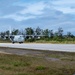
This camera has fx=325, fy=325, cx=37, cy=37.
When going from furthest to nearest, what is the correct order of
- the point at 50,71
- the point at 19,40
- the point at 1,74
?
1. the point at 19,40
2. the point at 50,71
3. the point at 1,74

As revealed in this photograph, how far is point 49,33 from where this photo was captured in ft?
332

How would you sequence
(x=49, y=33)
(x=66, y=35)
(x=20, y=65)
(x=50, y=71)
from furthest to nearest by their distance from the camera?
(x=49, y=33) < (x=66, y=35) < (x=20, y=65) < (x=50, y=71)

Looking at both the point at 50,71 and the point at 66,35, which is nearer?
the point at 50,71

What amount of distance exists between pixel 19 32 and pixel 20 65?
96300 millimetres

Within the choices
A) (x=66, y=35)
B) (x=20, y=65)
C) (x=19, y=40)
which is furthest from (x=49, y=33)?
(x=20, y=65)

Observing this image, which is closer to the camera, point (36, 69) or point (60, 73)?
point (60, 73)

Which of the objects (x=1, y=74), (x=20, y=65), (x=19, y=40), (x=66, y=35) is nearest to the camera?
(x=1, y=74)

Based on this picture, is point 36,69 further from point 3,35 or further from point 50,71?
point 3,35

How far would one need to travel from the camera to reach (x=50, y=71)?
13266 millimetres

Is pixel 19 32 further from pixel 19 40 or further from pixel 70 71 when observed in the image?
pixel 70 71

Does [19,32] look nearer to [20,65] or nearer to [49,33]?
[49,33]

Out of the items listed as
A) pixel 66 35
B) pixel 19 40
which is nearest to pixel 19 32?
pixel 66 35

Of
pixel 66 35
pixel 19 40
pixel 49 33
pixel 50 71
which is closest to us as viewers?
pixel 50 71

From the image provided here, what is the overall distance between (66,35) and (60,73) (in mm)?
81650
